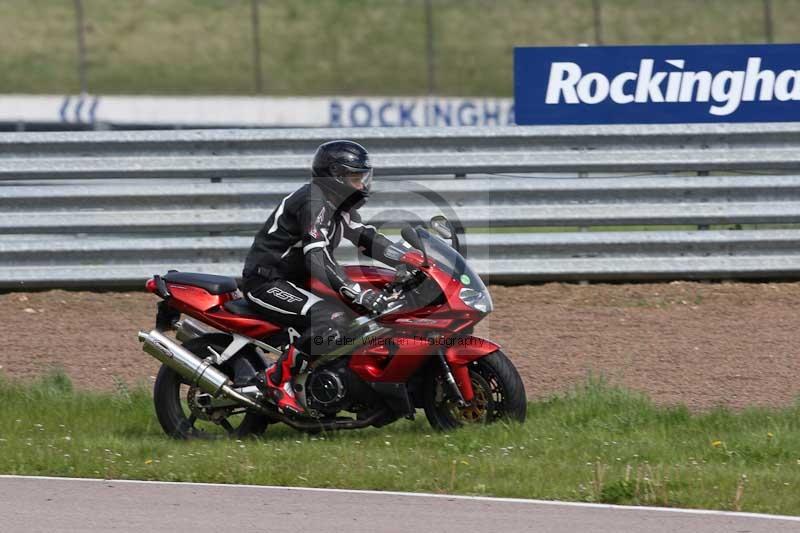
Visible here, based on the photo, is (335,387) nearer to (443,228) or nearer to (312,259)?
(312,259)

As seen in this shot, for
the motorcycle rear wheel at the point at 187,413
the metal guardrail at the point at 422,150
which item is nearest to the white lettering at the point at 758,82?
the metal guardrail at the point at 422,150

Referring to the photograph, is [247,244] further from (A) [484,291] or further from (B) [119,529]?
(B) [119,529]


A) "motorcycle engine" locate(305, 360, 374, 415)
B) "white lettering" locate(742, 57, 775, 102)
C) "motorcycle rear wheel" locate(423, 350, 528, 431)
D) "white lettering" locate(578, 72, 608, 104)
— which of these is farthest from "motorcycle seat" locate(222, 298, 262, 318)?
"white lettering" locate(742, 57, 775, 102)

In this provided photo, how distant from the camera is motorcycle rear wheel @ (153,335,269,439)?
24.2ft

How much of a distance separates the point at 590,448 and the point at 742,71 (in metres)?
5.79

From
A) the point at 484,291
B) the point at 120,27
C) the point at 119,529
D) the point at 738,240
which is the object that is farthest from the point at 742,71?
the point at 120,27

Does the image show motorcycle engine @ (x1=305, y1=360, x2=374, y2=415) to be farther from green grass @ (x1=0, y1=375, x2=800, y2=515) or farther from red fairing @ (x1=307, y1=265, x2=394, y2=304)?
red fairing @ (x1=307, y1=265, x2=394, y2=304)


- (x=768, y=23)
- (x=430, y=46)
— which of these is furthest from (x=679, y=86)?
(x=768, y=23)

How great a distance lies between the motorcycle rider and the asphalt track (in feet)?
3.45

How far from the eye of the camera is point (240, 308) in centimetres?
734

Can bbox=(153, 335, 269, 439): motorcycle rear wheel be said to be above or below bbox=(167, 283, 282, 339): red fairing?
below

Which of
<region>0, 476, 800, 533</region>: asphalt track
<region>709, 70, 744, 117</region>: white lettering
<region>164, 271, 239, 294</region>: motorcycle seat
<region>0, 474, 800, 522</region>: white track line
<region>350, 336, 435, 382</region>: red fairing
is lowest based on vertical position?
<region>0, 474, 800, 522</region>: white track line

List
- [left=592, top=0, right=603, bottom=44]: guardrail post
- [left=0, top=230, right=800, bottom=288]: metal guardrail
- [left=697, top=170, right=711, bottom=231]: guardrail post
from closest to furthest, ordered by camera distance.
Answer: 1. [left=0, top=230, right=800, bottom=288]: metal guardrail
2. [left=697, top=170, right=711, bottom=231]: guardrail post
3. [left=592, top=0, right=603, bottom=44]: guardrail post

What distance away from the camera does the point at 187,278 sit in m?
7.36
